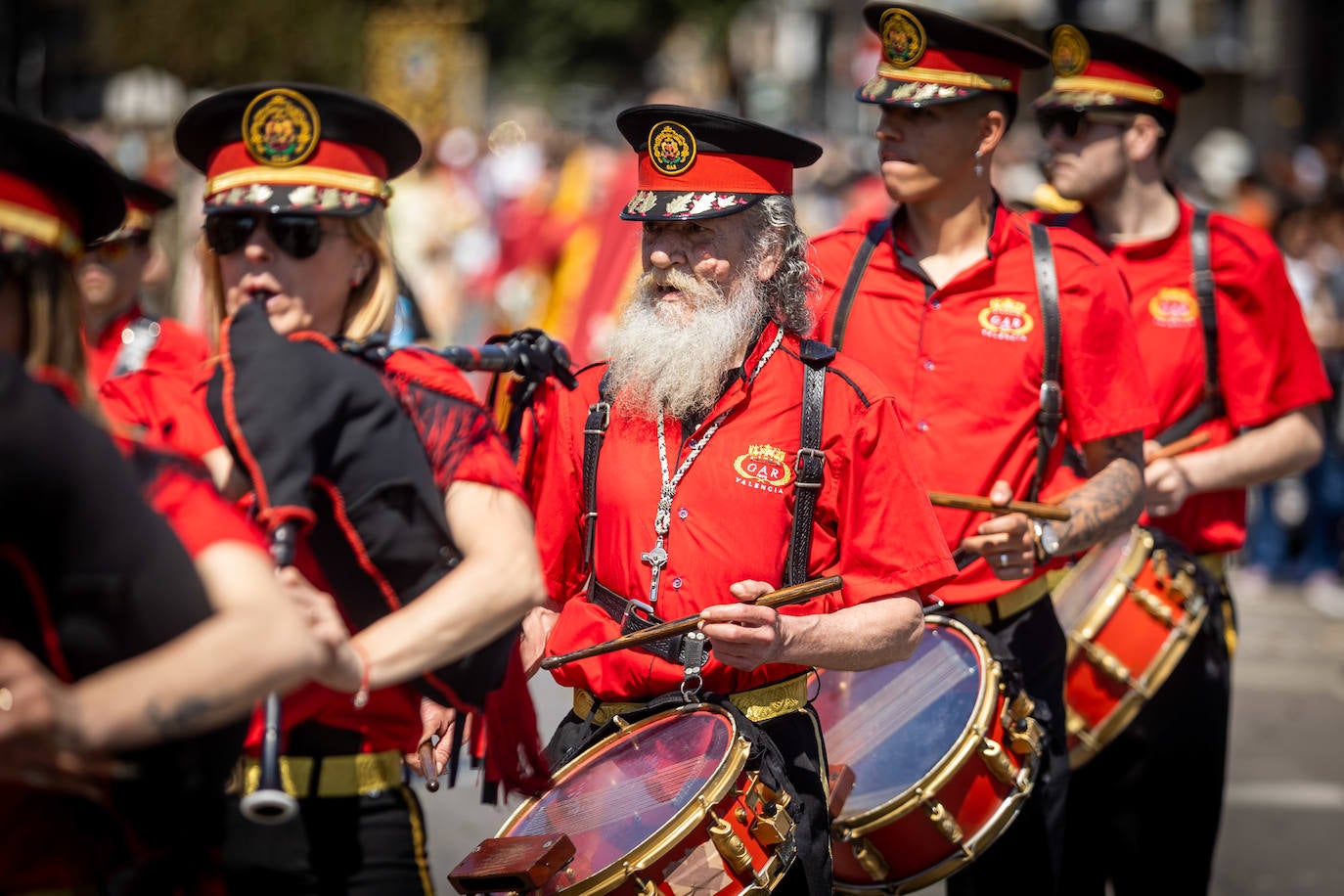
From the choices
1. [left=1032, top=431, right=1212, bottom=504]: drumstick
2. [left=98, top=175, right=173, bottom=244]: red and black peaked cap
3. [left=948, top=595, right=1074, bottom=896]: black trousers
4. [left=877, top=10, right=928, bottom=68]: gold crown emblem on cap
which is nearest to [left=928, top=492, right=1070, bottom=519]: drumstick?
[left=948, top=595, right=1074, bottom=896]: black trousers

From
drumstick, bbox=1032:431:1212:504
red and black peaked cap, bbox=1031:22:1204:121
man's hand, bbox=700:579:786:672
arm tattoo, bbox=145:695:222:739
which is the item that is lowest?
drumstick, bbox=1032:431:1212:504

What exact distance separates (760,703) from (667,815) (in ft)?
1.53

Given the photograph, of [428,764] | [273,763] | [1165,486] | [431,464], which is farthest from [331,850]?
[1165,486]

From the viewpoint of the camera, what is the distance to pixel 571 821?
3580 mm

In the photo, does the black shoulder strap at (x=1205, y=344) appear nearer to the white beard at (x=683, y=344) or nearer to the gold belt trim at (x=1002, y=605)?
the gold belt trim at (x=1002, y=605)

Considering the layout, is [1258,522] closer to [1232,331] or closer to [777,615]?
[1232,331]

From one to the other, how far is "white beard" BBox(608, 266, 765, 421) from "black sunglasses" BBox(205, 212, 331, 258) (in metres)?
0.75

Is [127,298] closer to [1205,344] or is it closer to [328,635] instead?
[1205,344]

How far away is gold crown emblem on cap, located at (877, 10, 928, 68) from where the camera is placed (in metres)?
4.86

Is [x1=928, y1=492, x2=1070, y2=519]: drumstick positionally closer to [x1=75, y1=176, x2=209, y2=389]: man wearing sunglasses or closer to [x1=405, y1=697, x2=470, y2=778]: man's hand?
[x1=405, y1=697, x2=470, y2=778]: man's hand

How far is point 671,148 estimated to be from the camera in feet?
12.9

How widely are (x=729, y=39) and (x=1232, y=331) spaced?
144 ft

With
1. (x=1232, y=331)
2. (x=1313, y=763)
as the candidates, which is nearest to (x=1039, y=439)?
(x=1232, y=331)

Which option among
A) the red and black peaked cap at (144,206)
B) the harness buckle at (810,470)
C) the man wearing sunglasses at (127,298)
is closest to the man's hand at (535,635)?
the harness buckle at (810,470)
